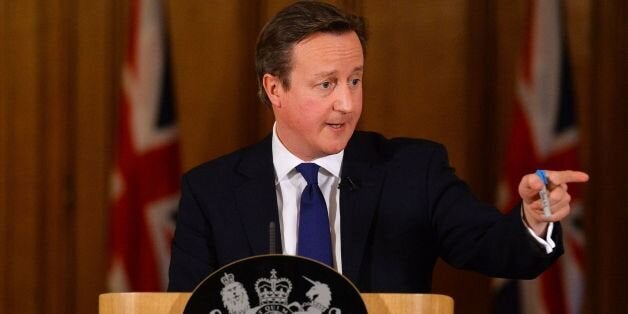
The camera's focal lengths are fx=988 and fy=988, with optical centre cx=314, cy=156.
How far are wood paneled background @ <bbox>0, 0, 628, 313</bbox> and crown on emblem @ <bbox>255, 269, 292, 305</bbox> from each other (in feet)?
5.86

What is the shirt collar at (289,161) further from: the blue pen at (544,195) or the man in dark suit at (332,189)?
the blue pen at (544,195)

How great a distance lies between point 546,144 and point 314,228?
95 centimetres

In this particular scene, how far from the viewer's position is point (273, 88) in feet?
8.41

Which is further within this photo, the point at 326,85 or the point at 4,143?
the point at 4,143

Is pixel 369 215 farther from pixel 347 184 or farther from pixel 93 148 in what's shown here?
pixel 93 148

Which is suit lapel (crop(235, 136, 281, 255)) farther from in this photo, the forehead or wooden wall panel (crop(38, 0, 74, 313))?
wooden wall panel (crop(38, 0, 74, 313))

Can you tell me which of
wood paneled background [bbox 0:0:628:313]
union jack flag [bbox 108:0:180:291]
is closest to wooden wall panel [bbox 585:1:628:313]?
wood paneled background [bbox 0:0:628:313]

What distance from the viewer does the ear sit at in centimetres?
253

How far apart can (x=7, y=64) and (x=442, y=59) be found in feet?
5.02

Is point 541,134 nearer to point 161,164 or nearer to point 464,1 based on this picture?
point 464,1

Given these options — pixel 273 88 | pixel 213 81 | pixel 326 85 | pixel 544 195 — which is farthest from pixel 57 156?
pixel 544 195

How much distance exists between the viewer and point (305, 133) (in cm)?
245

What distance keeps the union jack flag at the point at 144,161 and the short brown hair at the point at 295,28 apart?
74 centimetres

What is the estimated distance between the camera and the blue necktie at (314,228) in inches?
93.6
